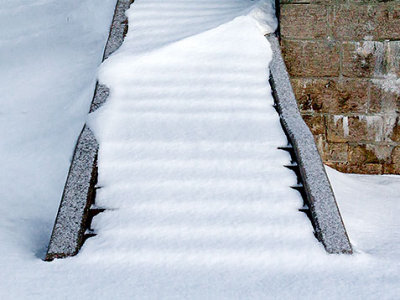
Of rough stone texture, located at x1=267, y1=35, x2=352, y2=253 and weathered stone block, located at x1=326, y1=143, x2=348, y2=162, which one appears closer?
rough stone texture, located at x1=267, y1=35, x2=352, y2=253

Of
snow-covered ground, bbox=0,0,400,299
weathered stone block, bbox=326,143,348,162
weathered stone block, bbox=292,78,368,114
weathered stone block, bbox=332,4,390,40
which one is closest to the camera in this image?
snow-covered ground, bbox=0,0,400,299

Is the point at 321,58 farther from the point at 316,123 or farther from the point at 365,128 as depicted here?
the point at 365,128

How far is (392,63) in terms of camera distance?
3492mm

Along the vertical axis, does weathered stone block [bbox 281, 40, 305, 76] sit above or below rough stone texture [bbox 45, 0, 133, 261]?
above

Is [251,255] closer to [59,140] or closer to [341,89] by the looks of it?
[59,140]

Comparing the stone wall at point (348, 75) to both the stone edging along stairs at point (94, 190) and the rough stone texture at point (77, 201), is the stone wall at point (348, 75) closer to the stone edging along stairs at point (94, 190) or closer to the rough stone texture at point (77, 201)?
the stone edging along stairs at point (94, 190)

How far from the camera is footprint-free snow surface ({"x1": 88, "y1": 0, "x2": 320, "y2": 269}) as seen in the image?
216 cm

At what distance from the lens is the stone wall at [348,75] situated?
3.42 m

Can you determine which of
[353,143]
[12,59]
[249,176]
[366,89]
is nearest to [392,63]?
[366,89]

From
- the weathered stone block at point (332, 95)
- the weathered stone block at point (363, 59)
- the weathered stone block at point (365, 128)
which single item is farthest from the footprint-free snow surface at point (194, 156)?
the weathered stone block at point (365, 128)

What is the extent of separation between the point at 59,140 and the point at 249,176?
4.12 ft

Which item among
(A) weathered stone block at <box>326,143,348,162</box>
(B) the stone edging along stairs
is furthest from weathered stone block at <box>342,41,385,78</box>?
(B) the stone edging along stairs

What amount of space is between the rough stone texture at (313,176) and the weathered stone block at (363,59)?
71 centimetres

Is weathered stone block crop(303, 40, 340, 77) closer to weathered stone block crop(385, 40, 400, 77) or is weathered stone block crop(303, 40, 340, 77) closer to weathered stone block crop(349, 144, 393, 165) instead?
weathered stone block crop(385, 40, 400, 77)
